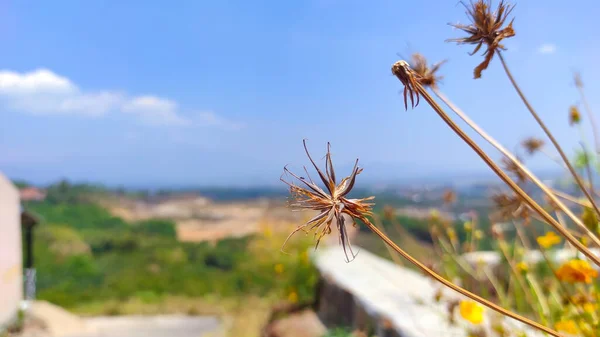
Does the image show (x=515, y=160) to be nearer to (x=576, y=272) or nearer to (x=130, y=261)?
(x=576, y=272)

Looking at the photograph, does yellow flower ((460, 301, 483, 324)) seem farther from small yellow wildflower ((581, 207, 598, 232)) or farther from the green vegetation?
the green vegetation

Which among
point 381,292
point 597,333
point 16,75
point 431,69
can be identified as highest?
point 16,75

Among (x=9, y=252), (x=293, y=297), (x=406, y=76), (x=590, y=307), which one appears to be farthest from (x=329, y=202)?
(x=9, y=252)

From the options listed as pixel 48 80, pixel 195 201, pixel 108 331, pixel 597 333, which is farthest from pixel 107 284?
pixel 48 80

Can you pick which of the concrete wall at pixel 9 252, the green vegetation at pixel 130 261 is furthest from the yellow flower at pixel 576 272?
the concrete wall at pixel 9 252

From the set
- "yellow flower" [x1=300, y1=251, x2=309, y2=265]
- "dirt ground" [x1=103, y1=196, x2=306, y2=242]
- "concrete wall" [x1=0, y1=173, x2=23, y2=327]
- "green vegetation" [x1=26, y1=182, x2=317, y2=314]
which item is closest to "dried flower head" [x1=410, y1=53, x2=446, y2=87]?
"yellow flower" [x1=300, y1=251, x2=309, y2=265]

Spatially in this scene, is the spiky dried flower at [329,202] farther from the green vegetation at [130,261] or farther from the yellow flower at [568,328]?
the green vegetation at [130,261]

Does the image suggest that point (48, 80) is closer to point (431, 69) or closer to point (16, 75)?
point (16, 75)
